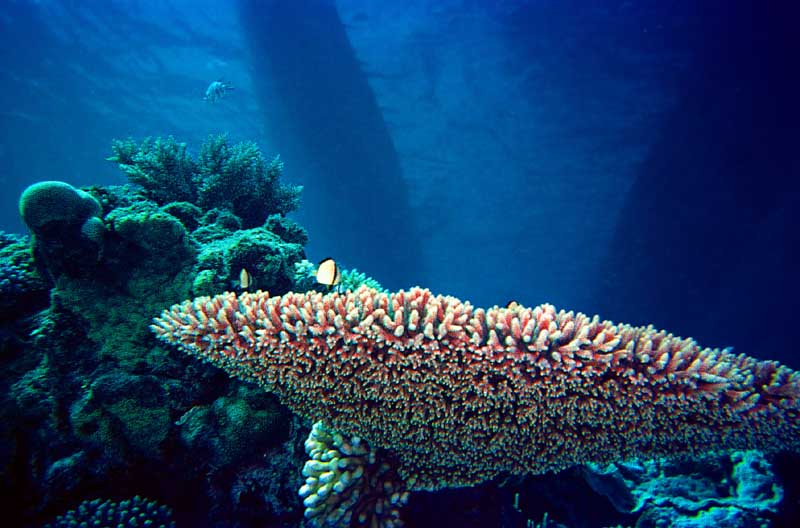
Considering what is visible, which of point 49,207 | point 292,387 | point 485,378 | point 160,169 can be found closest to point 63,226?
point 49,207

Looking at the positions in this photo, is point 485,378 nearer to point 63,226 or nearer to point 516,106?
point 63,226

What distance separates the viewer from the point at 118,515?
2.74 meters

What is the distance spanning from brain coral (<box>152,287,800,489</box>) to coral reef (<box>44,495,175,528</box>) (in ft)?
4.96

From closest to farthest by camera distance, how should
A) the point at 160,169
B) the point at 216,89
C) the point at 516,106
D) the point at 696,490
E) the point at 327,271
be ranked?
the point at 327,271 → the point at 696,490 → the point at 160,169 → the point at 216,89 → the point at 516,106

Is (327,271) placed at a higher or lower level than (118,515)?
higher

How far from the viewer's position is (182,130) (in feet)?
107

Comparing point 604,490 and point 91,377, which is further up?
point 604,490

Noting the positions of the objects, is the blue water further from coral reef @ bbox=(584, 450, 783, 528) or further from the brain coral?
the brain coral

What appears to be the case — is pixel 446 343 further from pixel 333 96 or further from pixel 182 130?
pixel 182 130

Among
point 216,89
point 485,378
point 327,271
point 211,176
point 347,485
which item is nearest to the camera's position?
point 485,378

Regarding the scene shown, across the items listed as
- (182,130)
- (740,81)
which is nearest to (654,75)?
(740,81)

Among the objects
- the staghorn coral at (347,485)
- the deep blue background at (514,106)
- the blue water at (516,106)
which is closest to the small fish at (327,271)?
the staghorn coral at (347,485)

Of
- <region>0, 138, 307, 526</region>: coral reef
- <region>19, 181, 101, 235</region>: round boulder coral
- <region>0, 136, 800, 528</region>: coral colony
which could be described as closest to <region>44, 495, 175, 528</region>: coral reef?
<region>0, 136, 800, 528</region>: coral colony

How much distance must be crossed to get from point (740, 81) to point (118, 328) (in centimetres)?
2286
